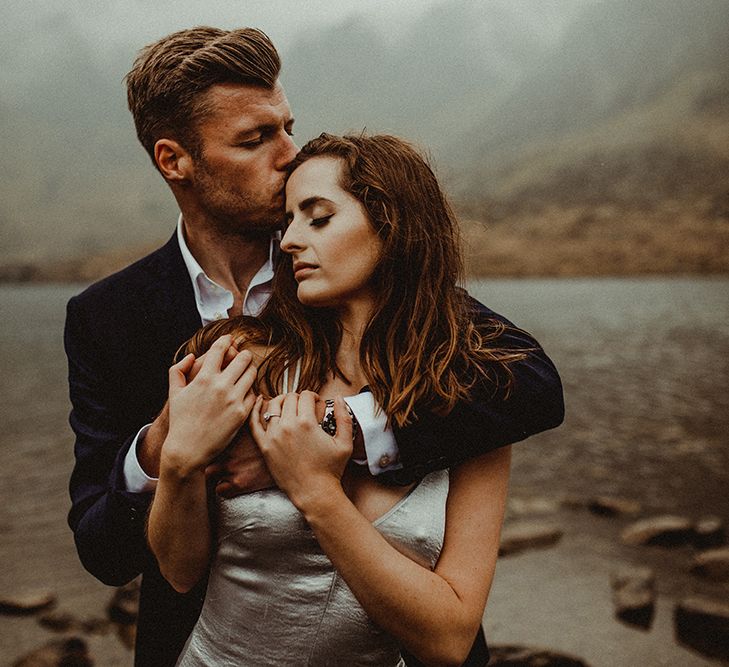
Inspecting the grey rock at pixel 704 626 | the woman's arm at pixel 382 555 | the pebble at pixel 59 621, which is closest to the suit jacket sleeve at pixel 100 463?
the woman's arm at pixel 382 555

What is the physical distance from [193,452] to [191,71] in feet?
5.06

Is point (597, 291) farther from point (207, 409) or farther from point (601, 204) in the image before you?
point (207, 409)

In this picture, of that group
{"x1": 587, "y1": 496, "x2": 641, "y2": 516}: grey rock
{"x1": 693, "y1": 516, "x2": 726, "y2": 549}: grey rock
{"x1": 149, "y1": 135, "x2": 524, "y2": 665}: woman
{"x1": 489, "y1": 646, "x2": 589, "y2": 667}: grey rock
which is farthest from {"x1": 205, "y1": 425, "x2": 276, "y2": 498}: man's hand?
{"x1": 587, "y1": 496, "x2": 641, "y2": 516}: grey rock

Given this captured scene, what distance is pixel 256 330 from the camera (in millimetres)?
2072

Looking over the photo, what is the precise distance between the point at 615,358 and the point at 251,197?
20.3 metres

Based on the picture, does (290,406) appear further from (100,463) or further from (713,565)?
(713,565)

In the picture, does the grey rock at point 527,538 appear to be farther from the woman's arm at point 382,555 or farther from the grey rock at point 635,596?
the woman's arm at point 382,555

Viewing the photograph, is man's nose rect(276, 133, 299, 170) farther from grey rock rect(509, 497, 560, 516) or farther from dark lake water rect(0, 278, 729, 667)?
grey rock rect(509, 497, 560, 516)

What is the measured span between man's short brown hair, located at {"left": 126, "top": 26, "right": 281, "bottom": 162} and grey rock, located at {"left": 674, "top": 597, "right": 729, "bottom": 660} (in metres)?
4.84

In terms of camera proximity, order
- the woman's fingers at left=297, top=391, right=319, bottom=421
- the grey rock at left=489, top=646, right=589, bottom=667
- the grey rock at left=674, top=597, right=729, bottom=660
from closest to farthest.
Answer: the woman's fingers at left=297, top=391, right=319, bottom=421, the grey rock at left=489, top=646, right=589, bottom=667, the grey rock at left=674, top=597, right=729, bottom=660

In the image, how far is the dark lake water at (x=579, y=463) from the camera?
19.9 ft

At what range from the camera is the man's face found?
8.23 feet

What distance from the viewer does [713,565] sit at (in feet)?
21.5

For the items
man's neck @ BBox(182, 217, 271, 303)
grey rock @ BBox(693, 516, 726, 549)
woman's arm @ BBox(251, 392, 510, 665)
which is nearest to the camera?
woman's arm @ BBox(251, 392, 510, 665)
